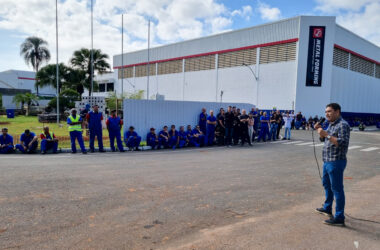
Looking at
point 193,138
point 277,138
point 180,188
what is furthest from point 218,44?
point 180,188

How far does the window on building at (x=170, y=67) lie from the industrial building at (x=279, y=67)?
Answer: 17 centimetres

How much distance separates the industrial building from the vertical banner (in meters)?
0.10

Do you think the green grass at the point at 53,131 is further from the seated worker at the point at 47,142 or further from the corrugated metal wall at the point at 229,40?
the corrugated metal wall at the point at 229,40

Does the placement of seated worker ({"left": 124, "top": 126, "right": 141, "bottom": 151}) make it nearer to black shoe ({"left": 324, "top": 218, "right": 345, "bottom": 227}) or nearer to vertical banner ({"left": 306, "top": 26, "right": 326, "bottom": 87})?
black shoe ({"left": 324, "top": 218, "right": 345, "bottom": 227})

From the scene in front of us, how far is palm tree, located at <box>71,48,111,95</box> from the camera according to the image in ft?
123

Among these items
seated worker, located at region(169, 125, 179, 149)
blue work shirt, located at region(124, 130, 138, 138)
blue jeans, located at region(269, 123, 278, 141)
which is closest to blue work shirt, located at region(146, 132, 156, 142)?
blue work shirt, located at region(124, 130, 138, 138)

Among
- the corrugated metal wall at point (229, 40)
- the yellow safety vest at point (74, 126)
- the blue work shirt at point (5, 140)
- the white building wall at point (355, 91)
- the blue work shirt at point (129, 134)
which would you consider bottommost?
the blue work shirt at point (5, 140)

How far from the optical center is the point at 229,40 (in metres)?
39.5

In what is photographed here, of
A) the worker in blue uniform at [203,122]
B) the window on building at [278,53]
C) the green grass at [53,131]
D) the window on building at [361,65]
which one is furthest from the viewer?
the window on building at [361,65]

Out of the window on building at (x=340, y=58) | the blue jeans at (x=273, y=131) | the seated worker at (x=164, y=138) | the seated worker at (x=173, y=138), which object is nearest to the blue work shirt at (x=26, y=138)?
the seated worker at (x=164, y=138)

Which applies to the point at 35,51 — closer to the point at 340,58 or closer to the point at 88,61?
the point at 88,61

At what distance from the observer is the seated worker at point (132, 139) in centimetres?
1235

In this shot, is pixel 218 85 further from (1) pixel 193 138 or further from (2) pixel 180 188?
(2) pixel 180 188

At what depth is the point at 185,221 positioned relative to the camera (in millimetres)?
4293
